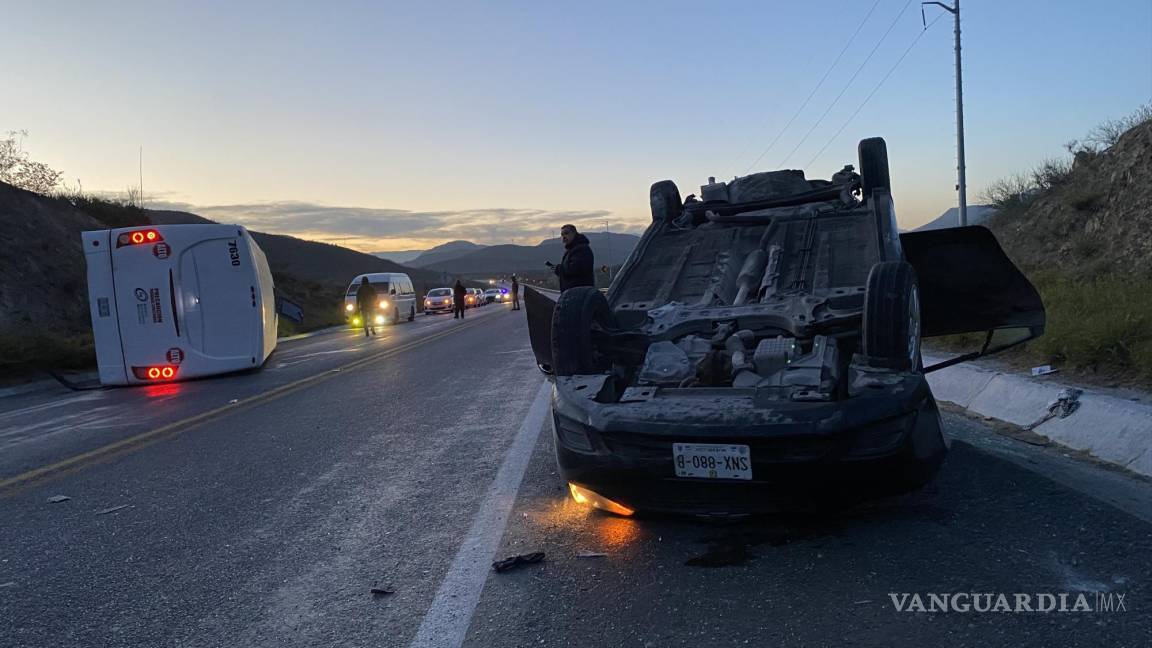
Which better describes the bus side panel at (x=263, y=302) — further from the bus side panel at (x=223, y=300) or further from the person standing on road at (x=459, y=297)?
the person standing on road at (x=459, y=297)

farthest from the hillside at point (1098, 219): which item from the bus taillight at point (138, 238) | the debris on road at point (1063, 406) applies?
the bus taillight at point (138, 238)

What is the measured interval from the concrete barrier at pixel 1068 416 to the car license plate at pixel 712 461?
2.92 m

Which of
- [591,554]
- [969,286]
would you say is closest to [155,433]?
[591,554]

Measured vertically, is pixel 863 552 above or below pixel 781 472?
below

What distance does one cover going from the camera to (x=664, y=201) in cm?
757

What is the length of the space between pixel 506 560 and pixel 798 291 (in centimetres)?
297

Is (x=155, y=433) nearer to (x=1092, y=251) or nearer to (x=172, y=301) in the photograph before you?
(x=172, y=301)

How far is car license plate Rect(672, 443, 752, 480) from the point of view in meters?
3.81

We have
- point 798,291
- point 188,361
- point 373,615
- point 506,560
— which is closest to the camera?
point 373,615

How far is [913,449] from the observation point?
12.7ft

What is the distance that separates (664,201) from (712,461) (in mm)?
4130

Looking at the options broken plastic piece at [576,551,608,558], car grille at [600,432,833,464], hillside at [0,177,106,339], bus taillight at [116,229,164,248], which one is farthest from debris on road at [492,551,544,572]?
hillside at [0,177,106,339]

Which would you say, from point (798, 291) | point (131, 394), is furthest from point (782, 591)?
point (131, 394)

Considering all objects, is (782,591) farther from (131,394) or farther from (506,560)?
(131,394)
